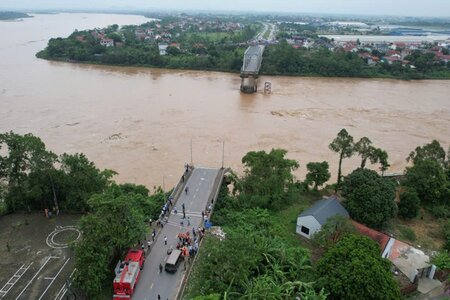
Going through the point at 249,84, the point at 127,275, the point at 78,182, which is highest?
the point at 78,182

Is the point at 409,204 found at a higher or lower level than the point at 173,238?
lower

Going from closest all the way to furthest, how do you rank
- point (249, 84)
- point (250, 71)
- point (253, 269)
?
point (253, 269), point (249, 84), point (250, 71)

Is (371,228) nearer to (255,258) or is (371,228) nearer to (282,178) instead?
(282,178)

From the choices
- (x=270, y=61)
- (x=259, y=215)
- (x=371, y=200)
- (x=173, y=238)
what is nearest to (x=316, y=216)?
(x=259, y=215)

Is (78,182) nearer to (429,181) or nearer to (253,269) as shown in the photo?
(253,269)

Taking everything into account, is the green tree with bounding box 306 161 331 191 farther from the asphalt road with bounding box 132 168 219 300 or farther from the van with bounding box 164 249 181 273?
Answer: the van with bounding box 164 249 181 273

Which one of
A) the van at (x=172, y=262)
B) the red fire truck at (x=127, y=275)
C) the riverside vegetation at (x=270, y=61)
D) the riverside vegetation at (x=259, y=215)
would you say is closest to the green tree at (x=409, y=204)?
the riverside vegetation at (x=259, y=215)
